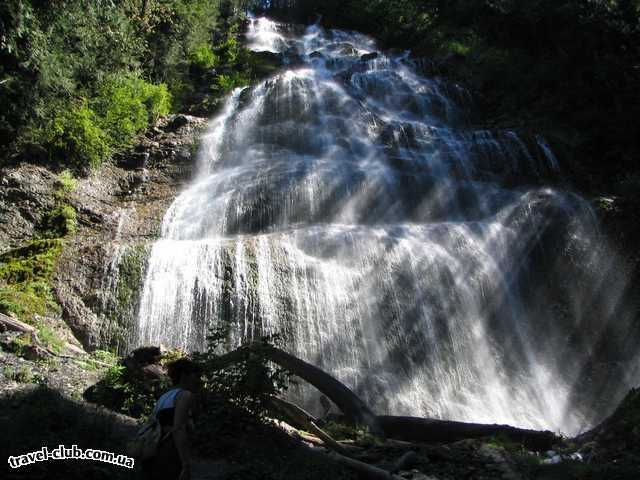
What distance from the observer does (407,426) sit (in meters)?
8.73

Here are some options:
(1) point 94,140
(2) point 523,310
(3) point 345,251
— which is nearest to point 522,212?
(2) point 523,310

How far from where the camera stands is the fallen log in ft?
27.9

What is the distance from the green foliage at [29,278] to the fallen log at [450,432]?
268 inches

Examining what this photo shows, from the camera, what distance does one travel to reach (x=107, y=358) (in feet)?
33.0

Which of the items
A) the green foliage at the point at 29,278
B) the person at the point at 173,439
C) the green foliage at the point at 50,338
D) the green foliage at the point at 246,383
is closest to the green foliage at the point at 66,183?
the green foliage at the point at 29,278

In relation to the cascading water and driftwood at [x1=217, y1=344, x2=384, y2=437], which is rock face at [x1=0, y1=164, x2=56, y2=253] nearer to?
the cascading water

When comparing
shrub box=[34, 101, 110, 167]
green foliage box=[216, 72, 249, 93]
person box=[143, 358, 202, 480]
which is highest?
green foliage box=[216, 72, 249, 93]

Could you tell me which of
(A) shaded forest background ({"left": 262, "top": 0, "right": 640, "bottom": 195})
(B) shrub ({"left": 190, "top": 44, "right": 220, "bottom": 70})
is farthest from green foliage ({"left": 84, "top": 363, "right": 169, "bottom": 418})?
Answer: (B) shrub ({"left": 190, "top": 44, "right": 220, "bottom": 70})

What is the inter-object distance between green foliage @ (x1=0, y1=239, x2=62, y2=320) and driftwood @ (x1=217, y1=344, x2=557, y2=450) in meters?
5.59

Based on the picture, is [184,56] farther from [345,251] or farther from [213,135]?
[345,251]

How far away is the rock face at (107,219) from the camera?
11.2 metres

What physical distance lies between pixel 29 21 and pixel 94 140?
11.5 feet

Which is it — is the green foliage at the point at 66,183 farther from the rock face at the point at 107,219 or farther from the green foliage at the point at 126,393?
the green foliage at the point at 126,393

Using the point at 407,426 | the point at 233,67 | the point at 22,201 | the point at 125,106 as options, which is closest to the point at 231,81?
the point at 233,67
